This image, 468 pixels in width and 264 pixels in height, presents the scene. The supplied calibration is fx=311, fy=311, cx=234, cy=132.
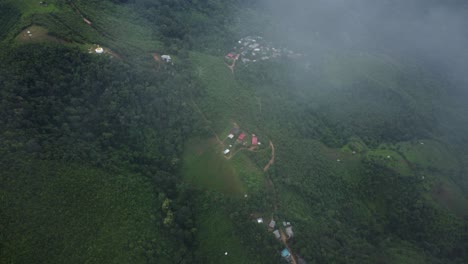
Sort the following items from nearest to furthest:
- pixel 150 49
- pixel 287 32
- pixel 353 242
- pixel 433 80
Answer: pixel 353 242, pixel 150 49, pixel 433 80, pixel 287 32

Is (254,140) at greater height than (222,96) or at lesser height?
lesser

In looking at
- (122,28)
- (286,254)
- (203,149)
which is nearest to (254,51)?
(122,28)

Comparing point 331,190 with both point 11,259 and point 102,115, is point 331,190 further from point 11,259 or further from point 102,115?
point 11,259

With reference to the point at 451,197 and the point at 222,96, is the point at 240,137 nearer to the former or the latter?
the point at 222,96

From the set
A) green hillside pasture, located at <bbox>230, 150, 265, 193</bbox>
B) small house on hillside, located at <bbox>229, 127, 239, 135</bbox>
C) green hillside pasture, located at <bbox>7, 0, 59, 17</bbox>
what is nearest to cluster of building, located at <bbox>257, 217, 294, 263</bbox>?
green hillside pasture, located at <bbox>230, 150, 265, 193</bbox>

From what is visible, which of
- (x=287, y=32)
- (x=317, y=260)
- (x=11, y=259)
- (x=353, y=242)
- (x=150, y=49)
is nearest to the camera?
(x=11, y=259)

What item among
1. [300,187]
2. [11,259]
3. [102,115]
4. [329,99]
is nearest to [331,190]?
[300,187]

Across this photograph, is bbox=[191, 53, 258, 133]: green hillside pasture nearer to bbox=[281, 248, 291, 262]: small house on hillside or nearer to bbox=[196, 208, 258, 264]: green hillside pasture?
bbox=[196, 208, 258, 264]: green hillside pasture
